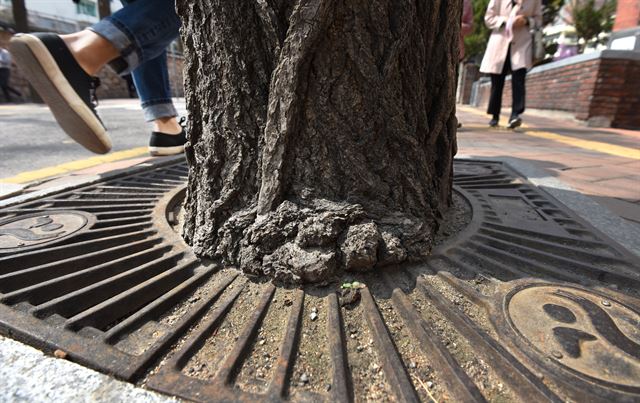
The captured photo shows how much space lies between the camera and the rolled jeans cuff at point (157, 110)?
9.62ft

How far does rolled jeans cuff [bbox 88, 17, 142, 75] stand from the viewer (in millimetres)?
2086

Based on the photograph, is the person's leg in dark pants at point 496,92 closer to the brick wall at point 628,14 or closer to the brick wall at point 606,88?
the brick wall at point 606,88

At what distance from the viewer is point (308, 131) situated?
3.79ft

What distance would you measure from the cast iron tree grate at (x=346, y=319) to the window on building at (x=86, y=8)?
33.7 m

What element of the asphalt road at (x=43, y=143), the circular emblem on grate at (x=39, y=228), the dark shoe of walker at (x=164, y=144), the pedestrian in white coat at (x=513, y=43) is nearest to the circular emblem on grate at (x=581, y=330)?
the circular emblem on grate at (x=39, y=228)

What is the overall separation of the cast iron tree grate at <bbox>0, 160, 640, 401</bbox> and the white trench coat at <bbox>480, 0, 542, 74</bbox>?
4.19 meters

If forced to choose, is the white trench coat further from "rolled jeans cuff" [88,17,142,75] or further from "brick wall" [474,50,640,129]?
"rolled jeans cuff" [88,17,142,75]

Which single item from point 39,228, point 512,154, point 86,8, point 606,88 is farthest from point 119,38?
point 86,8

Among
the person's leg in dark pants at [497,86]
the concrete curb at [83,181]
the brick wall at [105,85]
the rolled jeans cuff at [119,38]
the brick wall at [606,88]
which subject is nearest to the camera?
the concrete curb at [83,181]

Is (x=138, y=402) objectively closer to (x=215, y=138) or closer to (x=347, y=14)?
(x=215, y=138)

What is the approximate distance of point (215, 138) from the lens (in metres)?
1.23

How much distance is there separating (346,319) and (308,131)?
586 millimetres

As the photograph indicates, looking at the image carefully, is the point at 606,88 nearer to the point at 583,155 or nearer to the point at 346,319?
the point at 583,155

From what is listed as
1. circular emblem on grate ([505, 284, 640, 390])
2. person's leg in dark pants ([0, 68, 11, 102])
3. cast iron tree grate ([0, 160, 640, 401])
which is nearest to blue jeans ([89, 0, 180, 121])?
cast iron tree grate ([0, 160, 640, 401])
